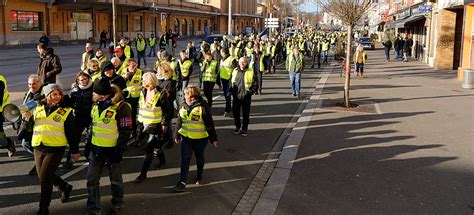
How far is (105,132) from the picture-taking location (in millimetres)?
5191

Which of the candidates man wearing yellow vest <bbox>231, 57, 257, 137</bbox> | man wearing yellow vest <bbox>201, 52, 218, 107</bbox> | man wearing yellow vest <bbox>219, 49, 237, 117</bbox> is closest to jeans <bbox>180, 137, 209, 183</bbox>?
man wearing yellow vest <bbox>231, 57, 257, 137</bbox>

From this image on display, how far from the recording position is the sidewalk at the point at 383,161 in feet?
19.3

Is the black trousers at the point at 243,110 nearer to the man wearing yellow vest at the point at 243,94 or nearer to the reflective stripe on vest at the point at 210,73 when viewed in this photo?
the man wearing yellow vest at the point at 243,94

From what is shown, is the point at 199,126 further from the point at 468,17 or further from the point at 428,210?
the point at 468,17

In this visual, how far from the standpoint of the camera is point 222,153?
8.15 meters

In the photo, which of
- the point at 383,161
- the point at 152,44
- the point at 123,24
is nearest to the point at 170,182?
the point at 383,161

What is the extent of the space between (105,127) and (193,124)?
4.45ft

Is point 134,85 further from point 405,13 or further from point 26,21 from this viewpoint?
point 26,21

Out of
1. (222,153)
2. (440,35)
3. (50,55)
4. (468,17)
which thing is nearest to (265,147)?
(222,153)

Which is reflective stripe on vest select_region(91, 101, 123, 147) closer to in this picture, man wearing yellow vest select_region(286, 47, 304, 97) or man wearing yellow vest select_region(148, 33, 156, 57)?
man wearing yellow vest select_region(286, 47, 304, 97)

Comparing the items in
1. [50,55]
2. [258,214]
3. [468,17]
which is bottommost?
[258,214]

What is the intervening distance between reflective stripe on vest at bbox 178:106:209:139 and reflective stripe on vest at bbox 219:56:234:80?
5646 millimetres

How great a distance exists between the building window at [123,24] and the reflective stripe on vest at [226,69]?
41330mm

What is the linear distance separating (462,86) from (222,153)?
13.5 meters
